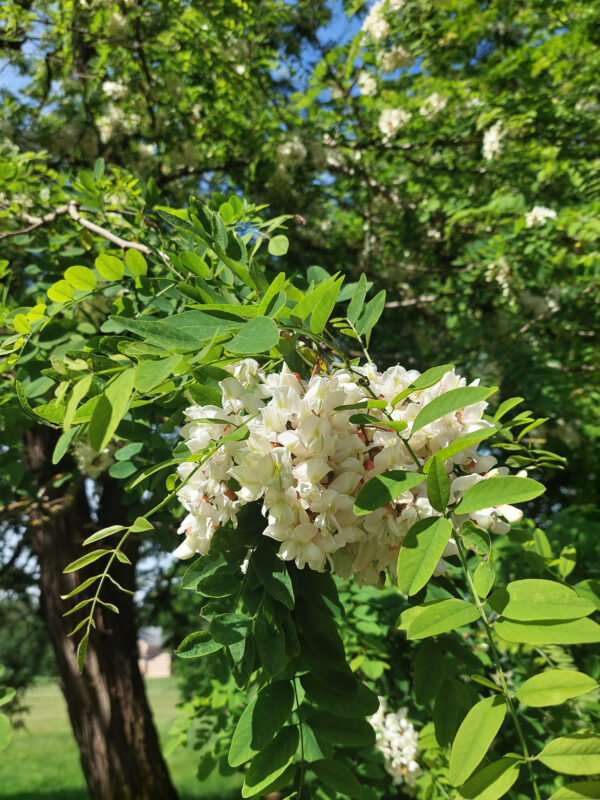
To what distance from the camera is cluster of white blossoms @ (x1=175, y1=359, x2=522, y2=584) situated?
0.70 meters

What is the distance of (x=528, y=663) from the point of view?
6.45 ft

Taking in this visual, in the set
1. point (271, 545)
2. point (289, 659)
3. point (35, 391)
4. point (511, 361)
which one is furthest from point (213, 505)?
point (511, 361)

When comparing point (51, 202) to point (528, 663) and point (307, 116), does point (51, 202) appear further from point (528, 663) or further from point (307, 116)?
point (307, 116)

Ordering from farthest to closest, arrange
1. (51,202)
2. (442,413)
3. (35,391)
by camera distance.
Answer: (51,202)
(35,391)
(442,413)

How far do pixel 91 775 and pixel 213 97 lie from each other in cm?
453

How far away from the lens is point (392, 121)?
4.12 metres

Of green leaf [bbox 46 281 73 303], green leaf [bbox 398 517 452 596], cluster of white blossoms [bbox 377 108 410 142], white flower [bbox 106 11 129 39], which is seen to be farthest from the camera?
cluster of white blossoms [bbox 377 108 410 142]

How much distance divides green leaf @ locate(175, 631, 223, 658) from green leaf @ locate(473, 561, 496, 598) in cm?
34

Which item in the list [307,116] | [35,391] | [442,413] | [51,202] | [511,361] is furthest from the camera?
[307,116]

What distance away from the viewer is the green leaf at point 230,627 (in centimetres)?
70

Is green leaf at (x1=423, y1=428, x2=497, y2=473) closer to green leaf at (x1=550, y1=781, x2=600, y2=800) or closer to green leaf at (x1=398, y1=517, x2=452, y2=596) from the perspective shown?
green leaf at (x1=398, y1=517, x2=452, y2=596)

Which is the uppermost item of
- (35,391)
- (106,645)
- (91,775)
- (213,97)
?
(213,97)

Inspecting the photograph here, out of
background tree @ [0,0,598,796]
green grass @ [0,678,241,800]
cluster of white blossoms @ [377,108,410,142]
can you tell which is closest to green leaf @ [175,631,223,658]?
background tree @ [0,0,598,796]

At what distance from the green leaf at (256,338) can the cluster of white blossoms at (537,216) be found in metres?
3.01
